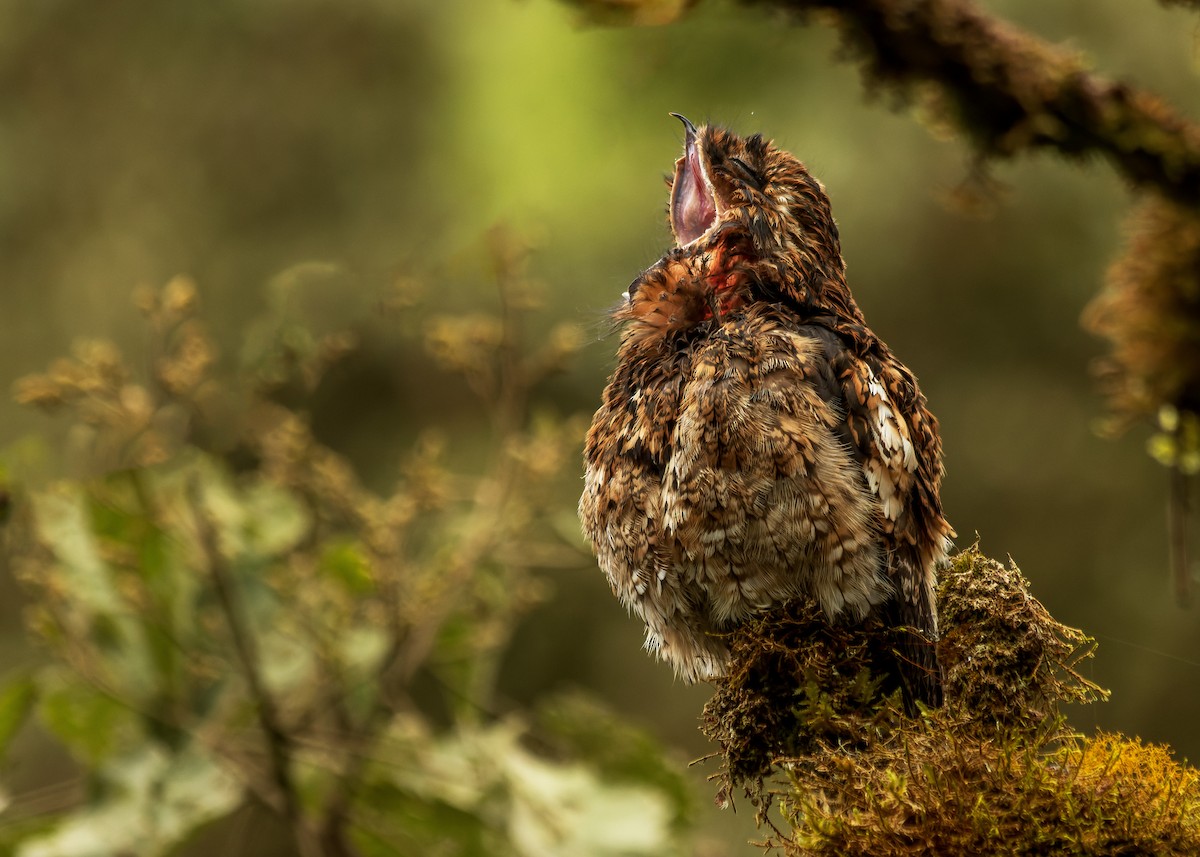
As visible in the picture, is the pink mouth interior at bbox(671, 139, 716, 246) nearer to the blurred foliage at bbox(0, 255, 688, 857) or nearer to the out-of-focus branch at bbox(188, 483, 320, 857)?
the blurred foliage at bbox(0, 255, 688, 857)

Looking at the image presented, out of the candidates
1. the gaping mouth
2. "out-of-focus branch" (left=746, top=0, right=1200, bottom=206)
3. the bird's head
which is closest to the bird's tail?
the bird's head

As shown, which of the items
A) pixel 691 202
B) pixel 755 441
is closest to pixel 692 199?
pixel 691 202

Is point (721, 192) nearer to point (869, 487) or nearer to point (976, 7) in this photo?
point (869, 487)

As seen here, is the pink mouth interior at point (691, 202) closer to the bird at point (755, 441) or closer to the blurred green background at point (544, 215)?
the bird at point (755, 441)

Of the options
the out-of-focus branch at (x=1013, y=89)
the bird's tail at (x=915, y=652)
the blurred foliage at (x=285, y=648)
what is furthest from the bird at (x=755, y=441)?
the blurred foliage at (x=285, y=648)

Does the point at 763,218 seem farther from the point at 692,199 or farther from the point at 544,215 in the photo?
the point at 544,215
